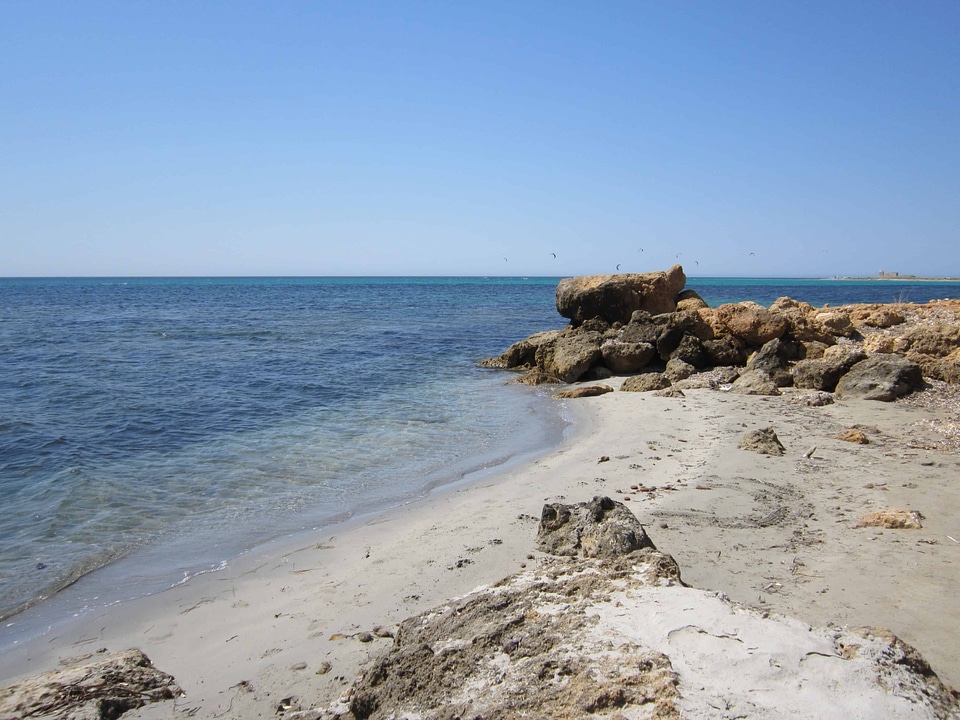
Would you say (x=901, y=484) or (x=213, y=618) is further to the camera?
(x=901, y=484)

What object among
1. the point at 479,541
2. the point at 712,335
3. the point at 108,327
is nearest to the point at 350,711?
the point at 479,541

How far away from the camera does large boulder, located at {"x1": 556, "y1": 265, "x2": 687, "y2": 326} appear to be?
16.2 m

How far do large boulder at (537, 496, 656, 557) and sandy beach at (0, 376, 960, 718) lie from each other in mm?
256

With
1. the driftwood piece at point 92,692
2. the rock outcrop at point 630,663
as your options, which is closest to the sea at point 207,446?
the driftwood piece at point 92,692

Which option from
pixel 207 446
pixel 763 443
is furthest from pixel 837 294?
pixel 207 446

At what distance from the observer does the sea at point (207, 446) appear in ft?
19.2

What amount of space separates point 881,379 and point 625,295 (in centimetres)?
689

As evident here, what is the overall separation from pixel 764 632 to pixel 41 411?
11.9 meters

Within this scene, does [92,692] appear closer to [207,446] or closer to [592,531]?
[592,531]

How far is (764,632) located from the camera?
2.75 metres

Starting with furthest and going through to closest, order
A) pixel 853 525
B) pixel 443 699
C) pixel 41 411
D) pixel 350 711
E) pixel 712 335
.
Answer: pixel 712 335
pixel 41 411
pixel 853 525
pixel 350 711
pixel 443 699

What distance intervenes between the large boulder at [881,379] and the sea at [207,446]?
465 centimetres

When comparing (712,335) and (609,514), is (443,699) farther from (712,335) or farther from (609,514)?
(712,335)

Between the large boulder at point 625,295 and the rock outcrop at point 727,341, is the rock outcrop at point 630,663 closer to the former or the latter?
the rock outcrop at point 727,341
